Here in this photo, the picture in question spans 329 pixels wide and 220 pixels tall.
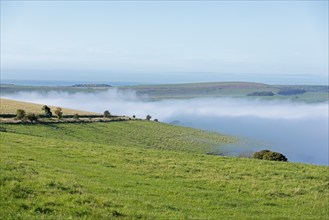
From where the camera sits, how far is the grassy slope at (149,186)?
51.7 feet

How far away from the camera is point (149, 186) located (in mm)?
23516

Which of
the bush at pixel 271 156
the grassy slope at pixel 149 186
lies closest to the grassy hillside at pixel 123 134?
the bush at pixel 271 156

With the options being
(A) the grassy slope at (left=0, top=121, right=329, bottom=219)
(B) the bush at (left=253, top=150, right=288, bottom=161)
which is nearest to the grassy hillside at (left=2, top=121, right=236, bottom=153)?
(B) the bush at (left=253, top=150, right=288, bottom=161)

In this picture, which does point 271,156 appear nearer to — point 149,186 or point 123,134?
point 149,186

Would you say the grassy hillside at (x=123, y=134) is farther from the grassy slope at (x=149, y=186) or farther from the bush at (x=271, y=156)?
the grassy slope at (x=149, y=186)

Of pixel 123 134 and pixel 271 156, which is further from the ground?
pixel 271 156

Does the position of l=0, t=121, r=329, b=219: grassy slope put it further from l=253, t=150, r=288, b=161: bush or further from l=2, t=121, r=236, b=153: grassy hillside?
l=2, t=121, r=236, b=153: grassy hillside

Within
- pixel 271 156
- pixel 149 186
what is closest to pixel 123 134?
pixel 271 156

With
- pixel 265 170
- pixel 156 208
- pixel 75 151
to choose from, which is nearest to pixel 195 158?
pixel 265 170

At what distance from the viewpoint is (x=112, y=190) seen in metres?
20.3

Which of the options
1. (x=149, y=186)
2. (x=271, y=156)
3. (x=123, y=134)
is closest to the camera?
(x=149, y=186)

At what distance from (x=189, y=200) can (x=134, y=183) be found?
428 cm

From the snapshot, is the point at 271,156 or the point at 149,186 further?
the point at 271,156

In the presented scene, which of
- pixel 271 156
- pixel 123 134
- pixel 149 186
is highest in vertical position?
pixel 149 186
